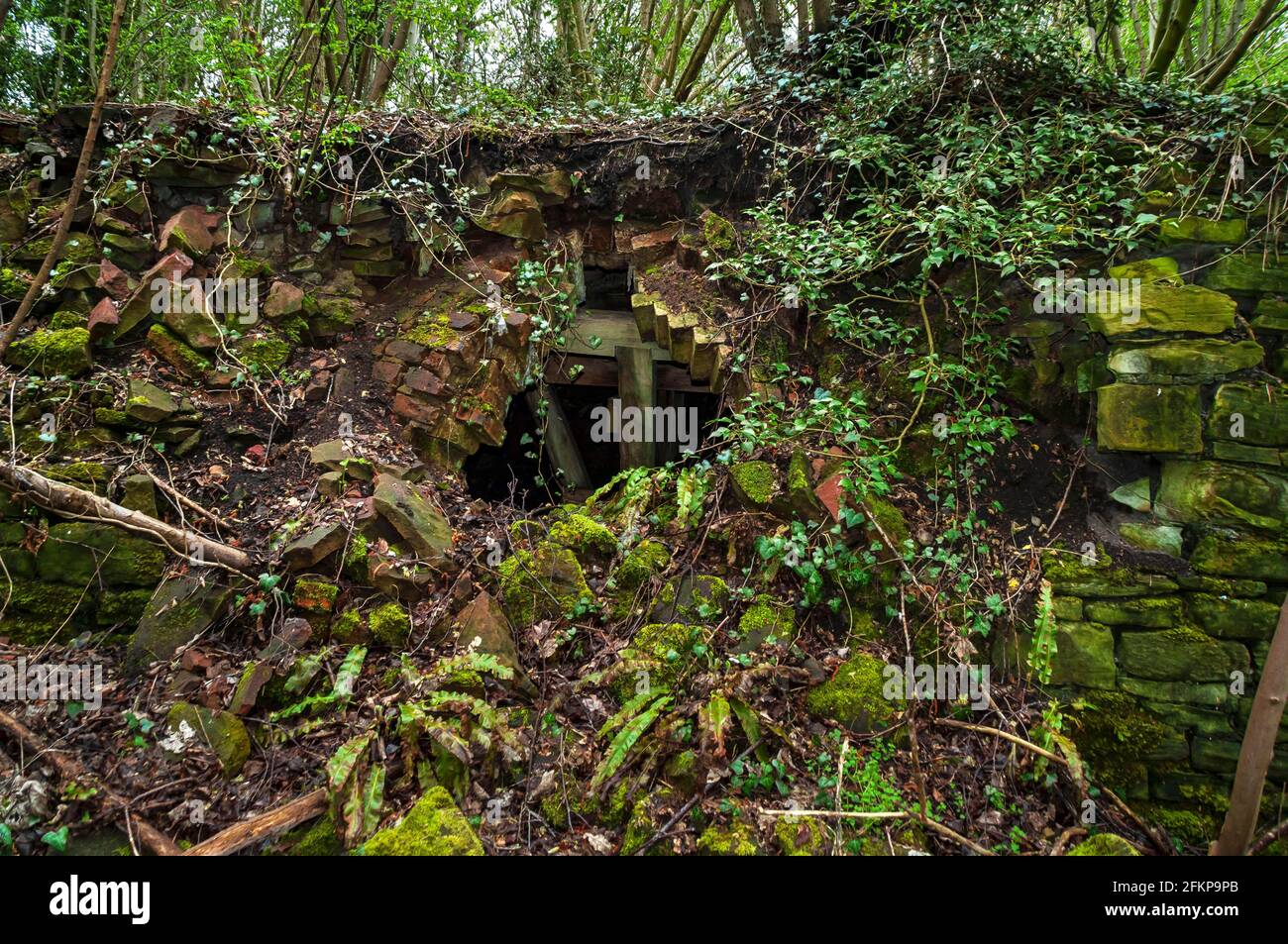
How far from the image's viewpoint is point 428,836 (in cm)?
253

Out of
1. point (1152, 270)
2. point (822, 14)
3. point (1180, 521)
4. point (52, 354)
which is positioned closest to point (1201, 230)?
point (1152, 270)

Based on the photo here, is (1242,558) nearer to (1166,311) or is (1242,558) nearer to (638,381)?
(1166,311)

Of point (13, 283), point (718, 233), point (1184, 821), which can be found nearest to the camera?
point (1184, 821)

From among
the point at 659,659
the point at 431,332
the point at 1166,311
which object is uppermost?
the point at 431,332

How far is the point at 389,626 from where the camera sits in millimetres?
3572

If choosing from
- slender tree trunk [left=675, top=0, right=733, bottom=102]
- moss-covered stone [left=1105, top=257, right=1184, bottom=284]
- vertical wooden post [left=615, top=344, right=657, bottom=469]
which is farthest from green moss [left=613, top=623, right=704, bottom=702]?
slender tree trunk [left=675, top=0, right=733, bottom=102]

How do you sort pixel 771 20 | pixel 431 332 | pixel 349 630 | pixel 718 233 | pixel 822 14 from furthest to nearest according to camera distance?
1. pixel 771 20
2. pixel 822 14
3. pixel 718 233
4. pixel 431 332
5. pixel 349 630

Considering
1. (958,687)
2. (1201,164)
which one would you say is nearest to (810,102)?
(1201,164)

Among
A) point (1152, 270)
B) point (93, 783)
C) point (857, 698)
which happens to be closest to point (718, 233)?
point (1152, 270)

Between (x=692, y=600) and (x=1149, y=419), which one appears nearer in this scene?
(x=1149, y=419)

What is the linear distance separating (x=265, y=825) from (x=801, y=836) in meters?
2.52

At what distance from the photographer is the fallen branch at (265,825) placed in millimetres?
2570

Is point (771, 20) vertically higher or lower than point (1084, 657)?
higher
